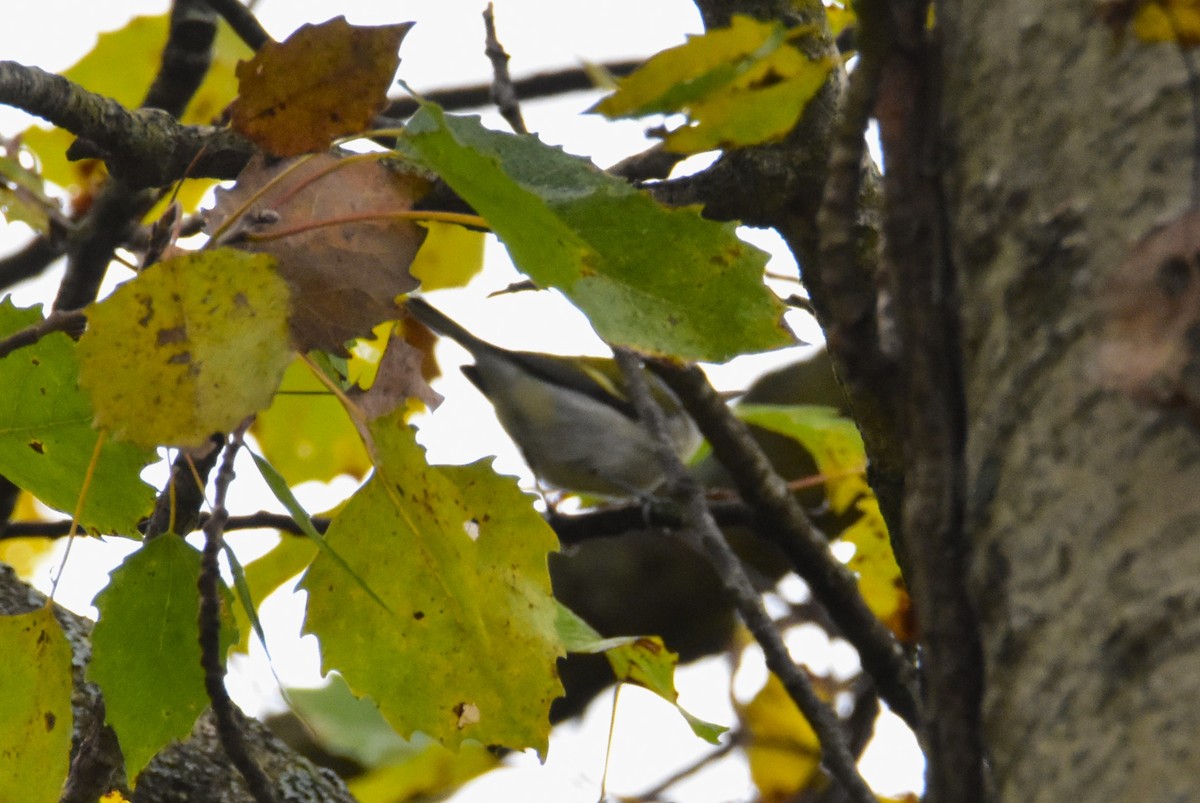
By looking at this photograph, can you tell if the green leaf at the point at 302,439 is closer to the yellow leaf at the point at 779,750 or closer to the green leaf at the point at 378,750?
the green leaf at the point at 378,750

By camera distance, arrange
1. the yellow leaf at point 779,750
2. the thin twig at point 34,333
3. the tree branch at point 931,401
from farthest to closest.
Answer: the yellow leaf at point 779,750, the thin twig at point 34,333, the tree branch at point 931,401

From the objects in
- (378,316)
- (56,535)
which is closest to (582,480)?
(56,535)

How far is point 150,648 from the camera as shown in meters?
1.03

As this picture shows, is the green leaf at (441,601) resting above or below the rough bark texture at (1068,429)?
above

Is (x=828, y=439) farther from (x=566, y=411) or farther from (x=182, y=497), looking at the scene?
(x=566, y=411)

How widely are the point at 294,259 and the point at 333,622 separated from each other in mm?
315

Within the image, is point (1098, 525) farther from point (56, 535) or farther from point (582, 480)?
point (582, 480)

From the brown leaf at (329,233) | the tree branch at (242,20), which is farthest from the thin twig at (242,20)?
the brown leaf at (329,233)

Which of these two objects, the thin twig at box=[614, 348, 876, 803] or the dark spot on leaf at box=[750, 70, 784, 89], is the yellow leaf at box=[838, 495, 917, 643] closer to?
the thin twig at box=[614, 348, 876, 803]

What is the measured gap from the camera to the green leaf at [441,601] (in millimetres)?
1029

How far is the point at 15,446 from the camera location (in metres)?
1.16

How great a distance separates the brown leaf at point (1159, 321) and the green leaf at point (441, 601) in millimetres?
634

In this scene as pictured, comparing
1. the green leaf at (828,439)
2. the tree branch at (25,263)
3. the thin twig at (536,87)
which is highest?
the thin twig at (536,87)

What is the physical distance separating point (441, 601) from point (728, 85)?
552mm
